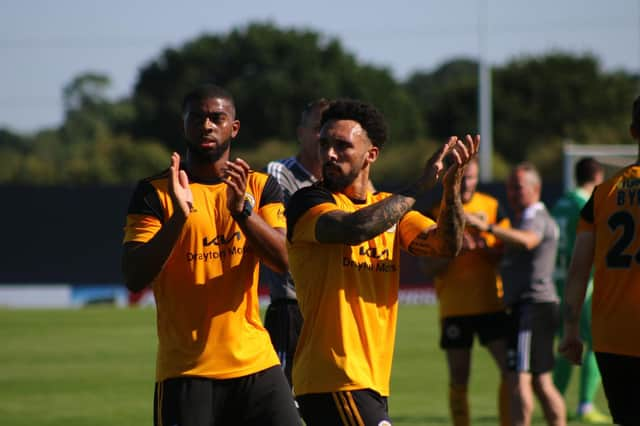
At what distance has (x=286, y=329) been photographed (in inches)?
329

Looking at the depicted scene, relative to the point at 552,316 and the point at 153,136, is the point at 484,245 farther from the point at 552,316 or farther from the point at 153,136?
→ the point at 153,136

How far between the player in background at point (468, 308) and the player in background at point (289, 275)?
230 centimetres

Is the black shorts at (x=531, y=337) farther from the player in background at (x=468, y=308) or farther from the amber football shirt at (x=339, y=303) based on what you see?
the amber football shirt at (x=339, y=303)

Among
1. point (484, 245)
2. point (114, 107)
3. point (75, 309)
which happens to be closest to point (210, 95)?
point (484, 245)

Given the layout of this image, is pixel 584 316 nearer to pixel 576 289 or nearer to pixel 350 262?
pixel 576 289

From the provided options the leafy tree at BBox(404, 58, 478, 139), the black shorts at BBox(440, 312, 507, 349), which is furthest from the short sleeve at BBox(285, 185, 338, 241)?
the leafy tree at BBox(404, 58, 478, 139)

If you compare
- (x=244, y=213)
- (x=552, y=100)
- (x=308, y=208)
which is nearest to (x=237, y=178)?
(x=244, y=213)

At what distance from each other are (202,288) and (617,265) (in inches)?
82.5

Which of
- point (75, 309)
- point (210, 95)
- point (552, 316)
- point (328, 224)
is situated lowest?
point (75, 309)

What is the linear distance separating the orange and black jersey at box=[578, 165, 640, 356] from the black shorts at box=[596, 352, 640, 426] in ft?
0.17

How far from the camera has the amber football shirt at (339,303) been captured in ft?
19.3

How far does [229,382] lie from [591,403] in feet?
23.1

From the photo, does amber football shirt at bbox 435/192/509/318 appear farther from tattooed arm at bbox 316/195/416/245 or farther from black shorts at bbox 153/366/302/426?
tattooed arm at bbox 316/195/416/245

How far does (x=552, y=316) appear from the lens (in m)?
10.9
